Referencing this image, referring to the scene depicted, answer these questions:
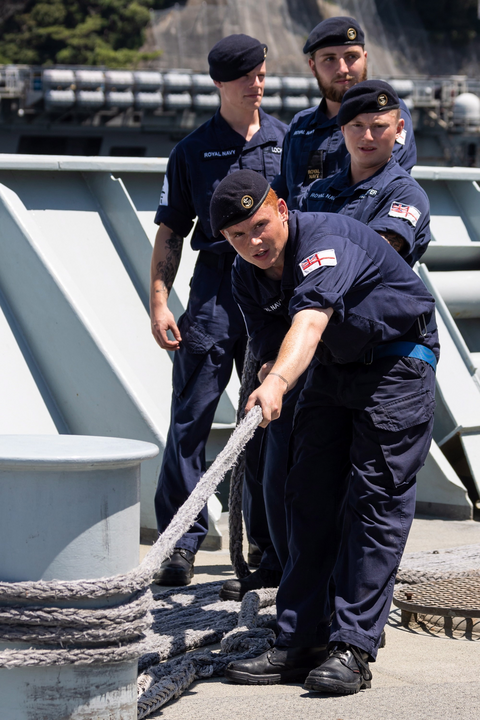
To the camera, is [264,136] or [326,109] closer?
[326,109]

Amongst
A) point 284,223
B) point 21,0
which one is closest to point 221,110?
point 284,223

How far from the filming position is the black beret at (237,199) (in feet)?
6.61

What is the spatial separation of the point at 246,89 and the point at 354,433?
1.45 metres

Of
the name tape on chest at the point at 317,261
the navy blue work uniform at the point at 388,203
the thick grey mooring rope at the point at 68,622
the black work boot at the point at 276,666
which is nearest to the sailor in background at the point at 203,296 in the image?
the navy blue work uniform at the point at 388,203

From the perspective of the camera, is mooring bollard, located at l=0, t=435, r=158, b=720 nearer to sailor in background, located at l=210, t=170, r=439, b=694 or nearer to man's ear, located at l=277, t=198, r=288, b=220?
sailor in background, located at l=210, t=170, r=439, b=694

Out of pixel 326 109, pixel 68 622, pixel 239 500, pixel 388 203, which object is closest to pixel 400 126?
pixel 388 203

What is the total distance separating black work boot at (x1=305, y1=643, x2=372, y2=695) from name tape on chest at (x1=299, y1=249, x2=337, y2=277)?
2.89 feet

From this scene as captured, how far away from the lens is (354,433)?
7.36 ft

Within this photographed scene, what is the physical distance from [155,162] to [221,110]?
101 centimetres

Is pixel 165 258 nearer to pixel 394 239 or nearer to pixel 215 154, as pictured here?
pixel 215 154

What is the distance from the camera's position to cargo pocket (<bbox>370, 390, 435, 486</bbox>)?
2.17m

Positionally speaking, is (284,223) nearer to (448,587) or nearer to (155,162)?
(448,587)

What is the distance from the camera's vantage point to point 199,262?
3238 millimetres

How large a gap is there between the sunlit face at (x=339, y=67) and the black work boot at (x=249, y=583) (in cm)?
154
